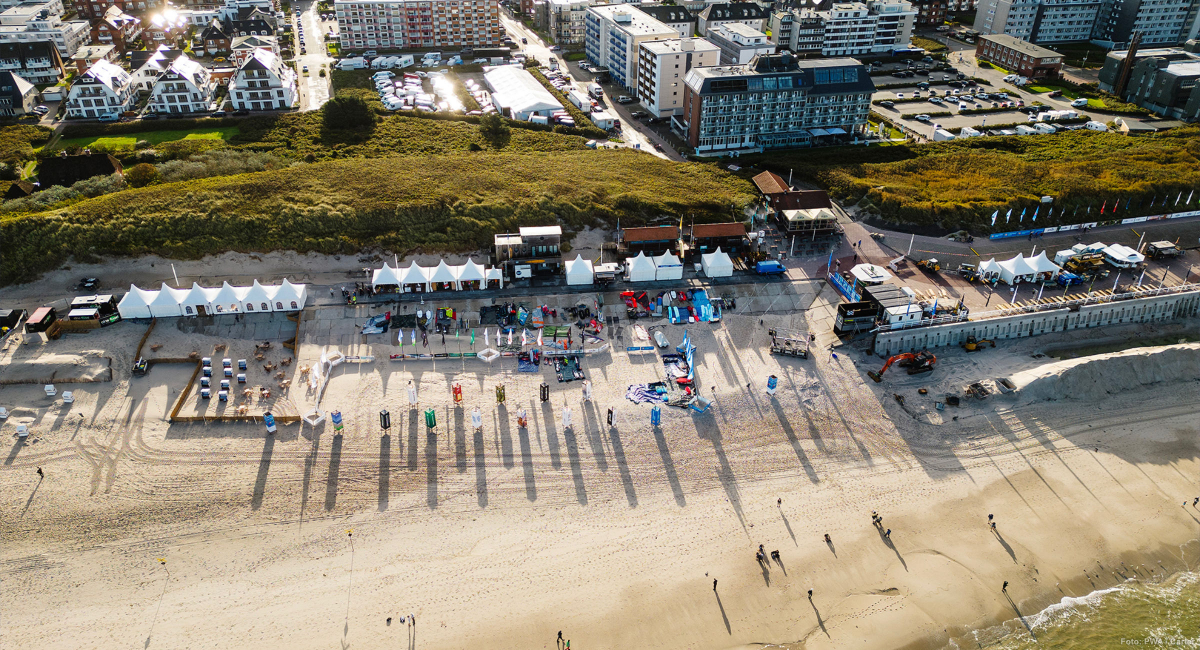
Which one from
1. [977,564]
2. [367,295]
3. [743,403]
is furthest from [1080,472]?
[367,295]

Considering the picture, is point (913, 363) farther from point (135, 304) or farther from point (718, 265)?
point (135, 304)

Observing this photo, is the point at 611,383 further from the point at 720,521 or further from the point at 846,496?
the point at 846,496

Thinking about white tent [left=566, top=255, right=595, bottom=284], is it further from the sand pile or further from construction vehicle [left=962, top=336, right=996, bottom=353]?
the sand pile

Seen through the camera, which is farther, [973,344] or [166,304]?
[166,304]

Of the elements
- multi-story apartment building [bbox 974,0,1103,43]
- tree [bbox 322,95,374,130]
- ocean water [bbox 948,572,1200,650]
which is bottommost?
ocean water [bbox 948,572,1200,650]

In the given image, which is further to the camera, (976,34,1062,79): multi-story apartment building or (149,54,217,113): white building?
(976,34,1062,79): multi-story apartment building

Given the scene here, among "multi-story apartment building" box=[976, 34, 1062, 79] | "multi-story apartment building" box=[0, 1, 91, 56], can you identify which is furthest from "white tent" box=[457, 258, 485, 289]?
"multi-story apartment building" box=[976, 34, 1062, 79]

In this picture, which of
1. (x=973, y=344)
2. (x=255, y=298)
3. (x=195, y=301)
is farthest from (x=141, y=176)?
(x=973, y=344)
